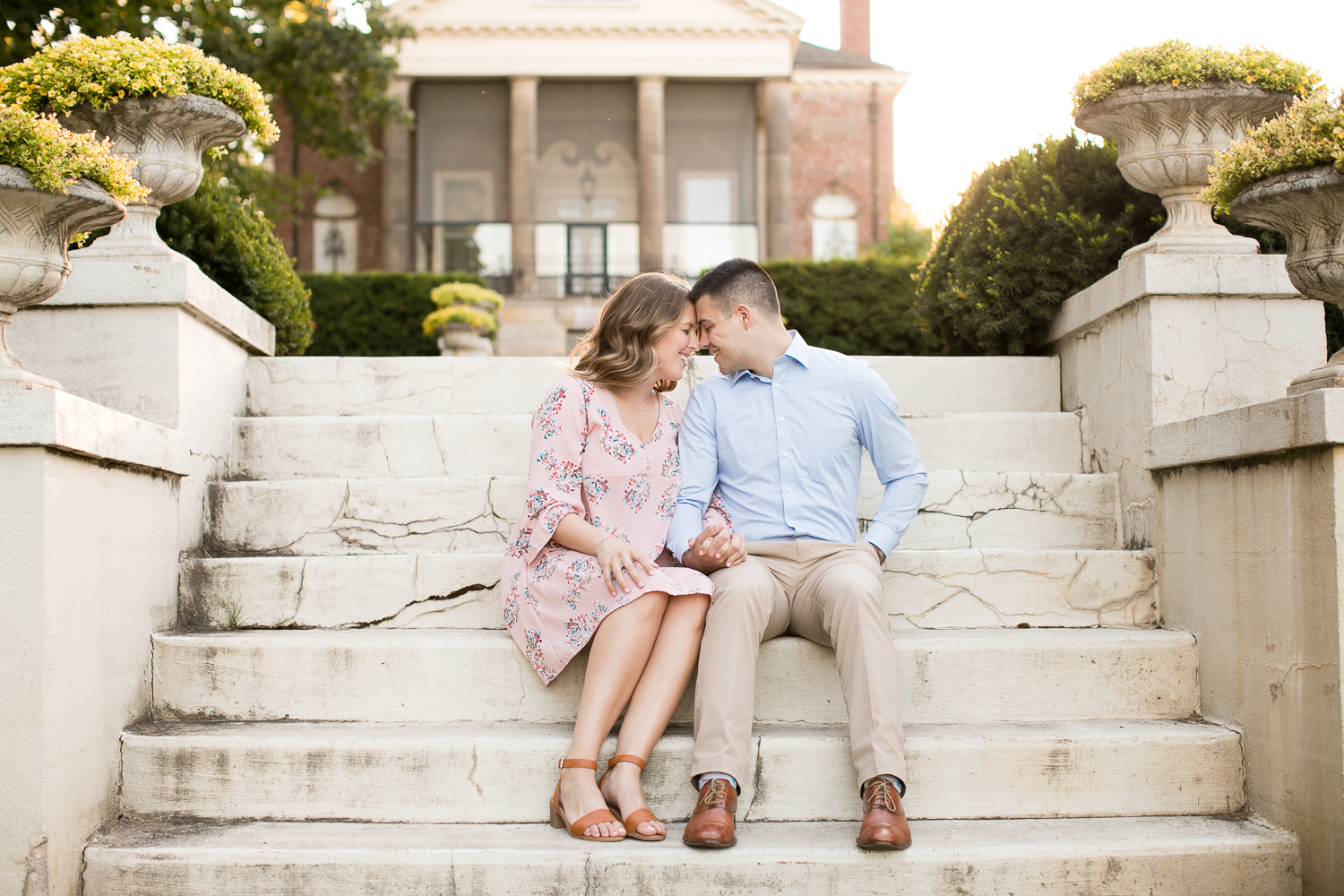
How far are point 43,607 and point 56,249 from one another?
2.74 feet

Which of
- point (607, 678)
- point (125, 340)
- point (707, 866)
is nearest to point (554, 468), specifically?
point (607, 678)

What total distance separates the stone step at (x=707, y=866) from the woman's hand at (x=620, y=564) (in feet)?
1.91

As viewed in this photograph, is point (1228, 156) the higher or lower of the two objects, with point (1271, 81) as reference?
lower

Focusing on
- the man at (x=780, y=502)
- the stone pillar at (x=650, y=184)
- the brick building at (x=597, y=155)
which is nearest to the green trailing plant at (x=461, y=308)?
the brick building at (x=597, y=155)

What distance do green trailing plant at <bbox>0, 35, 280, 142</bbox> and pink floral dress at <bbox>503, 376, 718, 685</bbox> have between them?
1.54 metres

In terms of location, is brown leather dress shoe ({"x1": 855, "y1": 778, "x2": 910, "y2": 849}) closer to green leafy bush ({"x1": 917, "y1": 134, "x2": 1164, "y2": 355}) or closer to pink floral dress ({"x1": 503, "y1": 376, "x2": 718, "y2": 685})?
→ pink floral dress ({"x1": 503, "y1": 376, "x2": 718, "y2": 685})

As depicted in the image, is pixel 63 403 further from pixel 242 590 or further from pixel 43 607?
pixel 242 590

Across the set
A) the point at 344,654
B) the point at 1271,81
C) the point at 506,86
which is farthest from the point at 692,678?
the point at 506,86

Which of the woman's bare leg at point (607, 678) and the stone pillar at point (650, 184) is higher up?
the stone pillar at point (650, 184)

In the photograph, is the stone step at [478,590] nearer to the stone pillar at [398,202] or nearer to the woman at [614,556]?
the woman at [614,556]

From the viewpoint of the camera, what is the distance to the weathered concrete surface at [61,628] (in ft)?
6.86

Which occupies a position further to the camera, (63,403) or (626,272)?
(626,272)

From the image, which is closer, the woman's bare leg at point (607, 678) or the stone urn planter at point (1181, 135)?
the woman's bare leg at point (607, 678)

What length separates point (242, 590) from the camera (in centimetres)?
283
